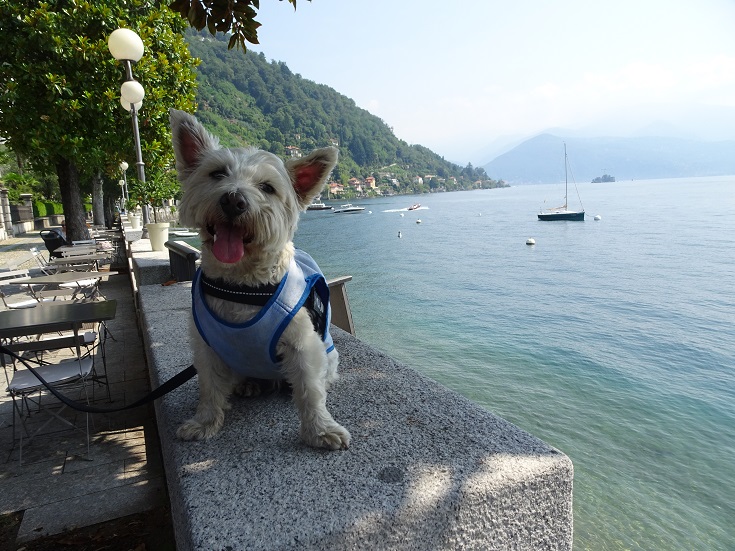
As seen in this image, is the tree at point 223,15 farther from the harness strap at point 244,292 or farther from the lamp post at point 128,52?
the lamp post at point 128,52

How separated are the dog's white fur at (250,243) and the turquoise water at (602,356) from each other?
0.90 m

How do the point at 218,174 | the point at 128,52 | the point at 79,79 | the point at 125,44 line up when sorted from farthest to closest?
the point at 79,79 < the point at 128,52 < the point at 125,44 < the point at 218,174

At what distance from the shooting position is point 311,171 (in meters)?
2.52

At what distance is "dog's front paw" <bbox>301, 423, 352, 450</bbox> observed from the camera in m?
2.05

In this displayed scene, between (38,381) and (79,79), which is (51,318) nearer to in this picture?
(38,381)

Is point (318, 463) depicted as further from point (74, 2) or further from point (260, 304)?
point (74, 2)

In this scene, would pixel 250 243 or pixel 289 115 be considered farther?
pixel 289 115

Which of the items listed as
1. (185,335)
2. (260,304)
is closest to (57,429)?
(185,335)

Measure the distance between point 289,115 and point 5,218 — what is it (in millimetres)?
75517

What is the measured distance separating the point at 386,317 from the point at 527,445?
745 inches

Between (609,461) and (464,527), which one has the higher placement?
(464,527)

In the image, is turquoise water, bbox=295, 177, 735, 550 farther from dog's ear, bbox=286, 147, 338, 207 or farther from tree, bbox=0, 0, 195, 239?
tree, bbox=0, 0, 195, 239

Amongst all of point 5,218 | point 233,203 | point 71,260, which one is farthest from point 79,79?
point 5,218

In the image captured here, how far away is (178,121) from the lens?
7.89 feet
